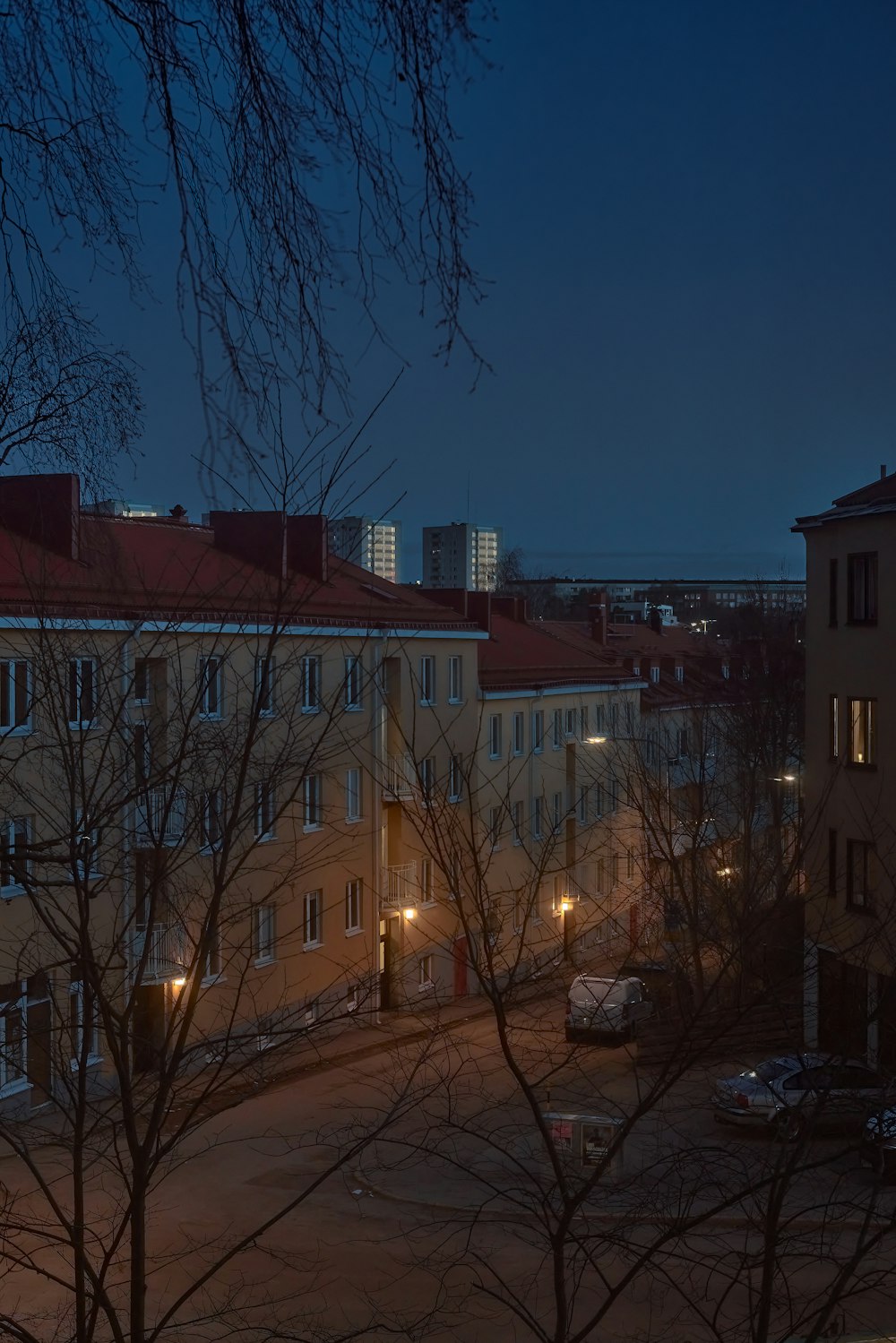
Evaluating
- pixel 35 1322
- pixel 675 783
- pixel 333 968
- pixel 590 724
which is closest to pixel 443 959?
pixel 333 968

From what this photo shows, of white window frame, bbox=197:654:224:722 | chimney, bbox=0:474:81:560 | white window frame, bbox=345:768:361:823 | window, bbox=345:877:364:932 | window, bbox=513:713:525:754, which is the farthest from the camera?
window, bbox=513:713:525:754

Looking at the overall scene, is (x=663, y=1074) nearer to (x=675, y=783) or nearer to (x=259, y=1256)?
(x=259, y=1256)

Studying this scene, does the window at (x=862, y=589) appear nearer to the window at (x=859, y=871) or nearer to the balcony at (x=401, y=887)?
the window at (x=859, y=871)

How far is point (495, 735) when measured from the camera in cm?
3509

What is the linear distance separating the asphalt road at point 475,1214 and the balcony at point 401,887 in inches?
230

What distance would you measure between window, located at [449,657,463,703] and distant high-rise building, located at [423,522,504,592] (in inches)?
2743

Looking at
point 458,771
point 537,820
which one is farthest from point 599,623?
point 458,771

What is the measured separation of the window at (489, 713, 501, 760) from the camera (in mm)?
34781

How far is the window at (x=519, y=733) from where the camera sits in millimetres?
36156

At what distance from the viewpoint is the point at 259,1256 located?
1537cm

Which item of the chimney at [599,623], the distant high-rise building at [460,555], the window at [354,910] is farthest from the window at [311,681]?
the distant high-rise building at [460,555]

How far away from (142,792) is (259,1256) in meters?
11.1

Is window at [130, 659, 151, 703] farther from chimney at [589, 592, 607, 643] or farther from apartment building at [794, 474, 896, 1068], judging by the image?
chimney at [589, 592, 607, 643]

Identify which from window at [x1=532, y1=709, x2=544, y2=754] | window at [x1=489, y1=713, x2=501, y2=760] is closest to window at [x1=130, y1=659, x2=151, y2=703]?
window at [x1=489, y1=713, x2=501, y2=760]
